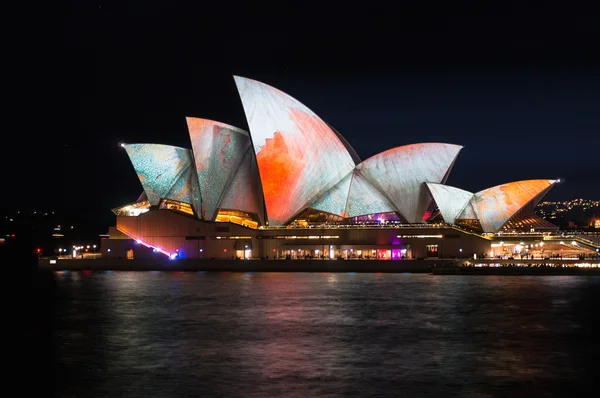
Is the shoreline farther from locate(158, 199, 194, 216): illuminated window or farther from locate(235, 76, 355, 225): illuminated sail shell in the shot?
locate(235, 76, 355, 225): illuminated sail shell

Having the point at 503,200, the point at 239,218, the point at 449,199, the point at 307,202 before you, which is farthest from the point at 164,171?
the point at 503,200

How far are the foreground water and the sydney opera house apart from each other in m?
18.2

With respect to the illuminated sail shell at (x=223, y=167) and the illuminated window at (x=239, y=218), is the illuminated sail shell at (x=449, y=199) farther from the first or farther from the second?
the illuminated window at (x=239, y=218)

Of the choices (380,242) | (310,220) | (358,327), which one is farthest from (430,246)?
(358,327)

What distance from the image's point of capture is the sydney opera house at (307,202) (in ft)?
192

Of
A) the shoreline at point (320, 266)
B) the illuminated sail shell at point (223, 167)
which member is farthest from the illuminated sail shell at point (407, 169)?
the illuminated sail shell at point (223, 167)

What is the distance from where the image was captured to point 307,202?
59.4 m

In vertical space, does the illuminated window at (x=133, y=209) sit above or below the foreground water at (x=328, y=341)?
above

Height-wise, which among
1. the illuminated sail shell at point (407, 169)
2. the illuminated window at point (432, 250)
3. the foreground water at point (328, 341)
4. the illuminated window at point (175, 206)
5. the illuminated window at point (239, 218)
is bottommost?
the foreground water at point (328, 341)

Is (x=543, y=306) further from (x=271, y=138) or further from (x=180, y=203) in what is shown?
(x=180, y=203)

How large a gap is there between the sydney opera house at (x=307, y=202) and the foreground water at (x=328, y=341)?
1817 centimetres

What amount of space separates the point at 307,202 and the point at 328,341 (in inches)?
1391

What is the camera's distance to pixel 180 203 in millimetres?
62000

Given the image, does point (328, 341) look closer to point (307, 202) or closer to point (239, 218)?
point (307, 202)
